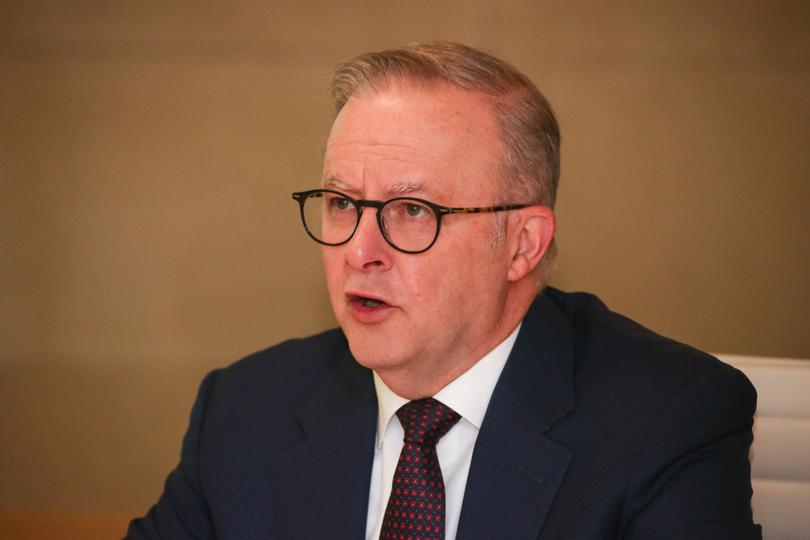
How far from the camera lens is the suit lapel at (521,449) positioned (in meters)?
1.52

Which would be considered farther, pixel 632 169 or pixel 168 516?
pixel 632 169

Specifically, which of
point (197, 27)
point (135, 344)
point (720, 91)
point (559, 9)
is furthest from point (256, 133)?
point (720, 91)

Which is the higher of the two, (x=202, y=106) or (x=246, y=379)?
(x=202, y=106)

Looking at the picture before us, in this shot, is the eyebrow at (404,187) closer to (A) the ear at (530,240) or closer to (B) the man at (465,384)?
(B) the man at (465,384)

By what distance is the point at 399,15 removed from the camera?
2713 mm

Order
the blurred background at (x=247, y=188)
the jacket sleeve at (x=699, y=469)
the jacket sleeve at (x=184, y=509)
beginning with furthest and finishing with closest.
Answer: the blurred background at (x=247, y=188), the jacket sleeve at (x=184, y=509), the jacket sleeve at (x=699, y=469)

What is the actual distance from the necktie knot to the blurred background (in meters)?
1.15

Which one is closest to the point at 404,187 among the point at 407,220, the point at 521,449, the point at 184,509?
the point at 407,220

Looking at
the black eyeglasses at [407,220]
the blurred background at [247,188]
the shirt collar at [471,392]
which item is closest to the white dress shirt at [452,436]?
the shirt collar at [471,392]

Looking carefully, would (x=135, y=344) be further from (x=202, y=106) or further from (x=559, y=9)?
(x=559, y=9)

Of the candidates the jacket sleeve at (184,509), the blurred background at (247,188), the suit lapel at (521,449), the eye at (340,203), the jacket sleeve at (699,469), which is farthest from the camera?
the blurred background at (247,188)

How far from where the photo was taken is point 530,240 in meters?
1.73

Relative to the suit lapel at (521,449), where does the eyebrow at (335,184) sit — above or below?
above

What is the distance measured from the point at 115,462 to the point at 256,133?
120 cm
